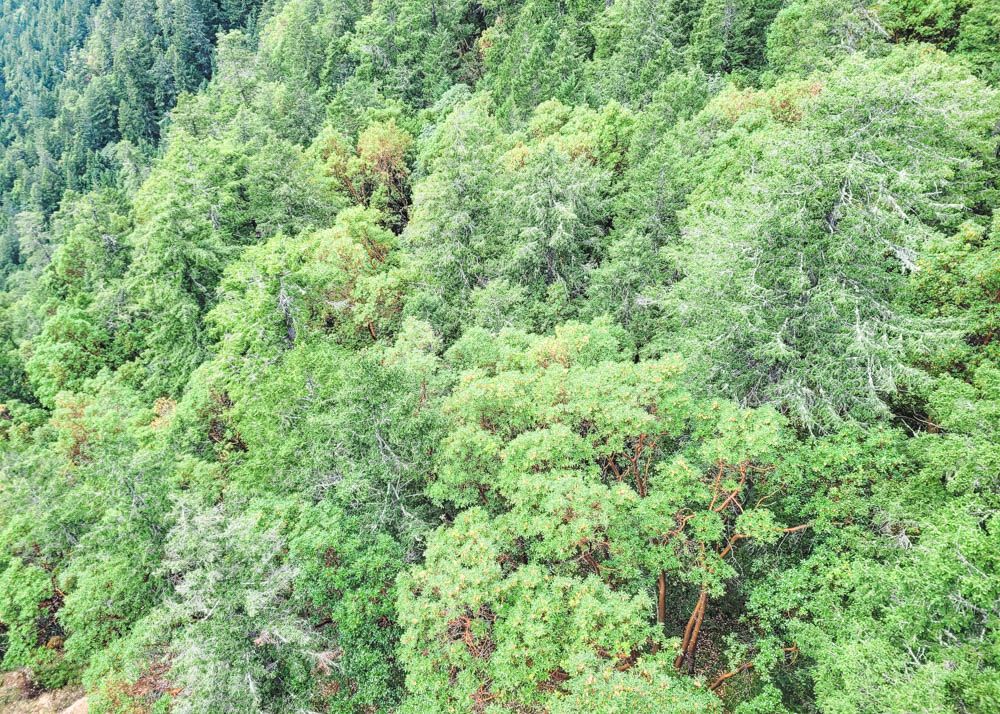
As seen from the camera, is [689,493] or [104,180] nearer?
[689,493]

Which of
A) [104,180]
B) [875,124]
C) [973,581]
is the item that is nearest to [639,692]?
[973,581]

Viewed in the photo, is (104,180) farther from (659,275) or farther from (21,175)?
(659,275)

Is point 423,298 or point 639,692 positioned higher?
point 423,298

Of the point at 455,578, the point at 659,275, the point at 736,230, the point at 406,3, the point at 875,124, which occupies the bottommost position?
the point at 455,578

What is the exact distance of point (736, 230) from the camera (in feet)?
56.8

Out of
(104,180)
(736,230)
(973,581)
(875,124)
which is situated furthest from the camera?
(104,180)

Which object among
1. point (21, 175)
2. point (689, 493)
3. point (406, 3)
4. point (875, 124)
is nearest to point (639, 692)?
point (689, 493)

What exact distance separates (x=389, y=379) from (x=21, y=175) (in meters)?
128

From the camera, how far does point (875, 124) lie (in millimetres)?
15781

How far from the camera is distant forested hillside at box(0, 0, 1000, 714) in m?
13.0

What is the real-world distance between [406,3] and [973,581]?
235 ft

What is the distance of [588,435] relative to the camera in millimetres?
16094

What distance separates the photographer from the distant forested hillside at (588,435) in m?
13.0

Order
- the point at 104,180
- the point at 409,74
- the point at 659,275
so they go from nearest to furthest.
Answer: the point at 659,275
the point at 409,74
the point at 104,180
